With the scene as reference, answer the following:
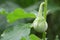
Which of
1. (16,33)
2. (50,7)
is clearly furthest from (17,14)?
(50,7)

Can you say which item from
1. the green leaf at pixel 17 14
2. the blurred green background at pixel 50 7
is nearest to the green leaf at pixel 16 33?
the green leaf at pixel 17 14

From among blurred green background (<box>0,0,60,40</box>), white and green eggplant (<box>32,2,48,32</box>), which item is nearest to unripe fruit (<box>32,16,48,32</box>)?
white and green eggplant (<box>32,2,48,32</box>)

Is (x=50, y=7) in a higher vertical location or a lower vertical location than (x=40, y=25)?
higher

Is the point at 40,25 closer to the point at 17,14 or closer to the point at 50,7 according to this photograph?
the point at 17,14

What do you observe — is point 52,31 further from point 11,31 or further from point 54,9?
point 11,31

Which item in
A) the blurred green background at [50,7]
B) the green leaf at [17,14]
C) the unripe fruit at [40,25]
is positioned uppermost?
the blurred green background at [50,7]

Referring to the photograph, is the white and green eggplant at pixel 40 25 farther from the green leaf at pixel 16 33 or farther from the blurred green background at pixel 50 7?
the blurred green background at pixel 50 7

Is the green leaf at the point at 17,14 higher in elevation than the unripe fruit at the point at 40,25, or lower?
higher

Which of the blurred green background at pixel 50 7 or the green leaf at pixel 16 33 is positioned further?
the blurred green background at pixel 50 7
